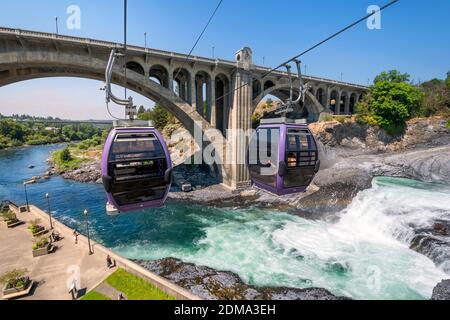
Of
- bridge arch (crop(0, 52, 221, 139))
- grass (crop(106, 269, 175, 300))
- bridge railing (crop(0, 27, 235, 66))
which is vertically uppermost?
bridge railing (crop(0, 27, 235, 66))

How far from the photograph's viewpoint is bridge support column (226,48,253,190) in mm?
27094

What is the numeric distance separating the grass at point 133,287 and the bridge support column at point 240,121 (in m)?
18.1

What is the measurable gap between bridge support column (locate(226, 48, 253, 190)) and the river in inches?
221

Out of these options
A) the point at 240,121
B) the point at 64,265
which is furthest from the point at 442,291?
the point at 240,121

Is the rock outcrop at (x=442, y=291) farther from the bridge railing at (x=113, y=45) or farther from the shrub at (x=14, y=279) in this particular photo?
the bridge railing at (x=113, y=45)

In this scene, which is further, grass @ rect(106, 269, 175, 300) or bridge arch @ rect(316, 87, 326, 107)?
bridge arch @ rect(316, 87, 326, 107)

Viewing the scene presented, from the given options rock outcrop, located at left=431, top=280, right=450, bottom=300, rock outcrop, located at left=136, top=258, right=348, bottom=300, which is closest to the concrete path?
rock outcrop, located at left=136, top=258, right=348, bottom=300

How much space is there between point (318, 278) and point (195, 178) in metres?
22.4

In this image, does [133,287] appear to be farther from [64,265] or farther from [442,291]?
[442,291]

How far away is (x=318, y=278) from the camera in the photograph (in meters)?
13.6

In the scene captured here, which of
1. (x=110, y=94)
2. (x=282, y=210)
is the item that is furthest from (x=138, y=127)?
(x=282, y=210)

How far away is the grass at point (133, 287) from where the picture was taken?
10.2 metres

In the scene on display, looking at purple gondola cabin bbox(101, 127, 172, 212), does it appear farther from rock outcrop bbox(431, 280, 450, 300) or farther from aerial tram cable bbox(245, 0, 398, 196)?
rock outcrop bbox(431, 280, 450, 300)

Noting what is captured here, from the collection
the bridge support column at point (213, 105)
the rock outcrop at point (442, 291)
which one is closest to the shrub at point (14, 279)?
the rock outcrop at point (442, 291)
